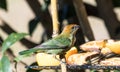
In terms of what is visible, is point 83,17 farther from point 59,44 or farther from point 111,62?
point 111,62

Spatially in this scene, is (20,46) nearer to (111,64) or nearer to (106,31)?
(106,31)

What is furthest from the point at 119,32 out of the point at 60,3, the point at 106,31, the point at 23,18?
the point at 23,18

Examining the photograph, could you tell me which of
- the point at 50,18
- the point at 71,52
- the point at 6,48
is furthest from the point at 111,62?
the point at 50,18

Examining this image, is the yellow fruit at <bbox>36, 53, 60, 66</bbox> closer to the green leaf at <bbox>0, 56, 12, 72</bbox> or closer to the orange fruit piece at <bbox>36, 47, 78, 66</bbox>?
the orange fruit piece at <bbox>36, 47, 78, 66</bbox>

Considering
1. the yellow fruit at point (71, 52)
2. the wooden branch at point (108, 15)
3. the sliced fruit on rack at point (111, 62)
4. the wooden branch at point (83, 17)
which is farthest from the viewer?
the wooden branch at point (108, 15)

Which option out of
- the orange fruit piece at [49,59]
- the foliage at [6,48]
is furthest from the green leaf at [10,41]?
the orange fruit piece at [49,59]

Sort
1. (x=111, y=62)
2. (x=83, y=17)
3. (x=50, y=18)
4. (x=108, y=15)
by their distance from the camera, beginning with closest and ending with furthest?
(x=111, y=62), (x=83, y=17), (x=108, y=15), (x=50, y=18)

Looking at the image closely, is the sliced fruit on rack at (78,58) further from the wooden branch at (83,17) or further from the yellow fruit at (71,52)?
the wooden branch at (83,17)

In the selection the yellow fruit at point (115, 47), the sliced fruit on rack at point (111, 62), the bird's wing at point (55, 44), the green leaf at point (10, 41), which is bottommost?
the sliced fruit on rack at point (111, 62)
